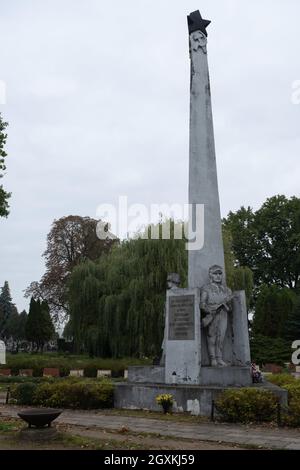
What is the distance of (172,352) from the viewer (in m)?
13.7

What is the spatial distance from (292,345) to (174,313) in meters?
29.6

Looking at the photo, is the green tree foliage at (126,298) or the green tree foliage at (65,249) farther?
the green tree foliage at (65,249)

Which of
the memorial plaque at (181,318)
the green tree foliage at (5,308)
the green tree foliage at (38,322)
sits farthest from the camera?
the green tree foliage at (5,308)

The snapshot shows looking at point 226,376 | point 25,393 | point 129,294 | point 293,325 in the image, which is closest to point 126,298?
point 129,294

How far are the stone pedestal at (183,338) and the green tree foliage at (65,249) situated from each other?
41.3 m

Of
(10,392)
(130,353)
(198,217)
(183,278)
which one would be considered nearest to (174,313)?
(198,217)

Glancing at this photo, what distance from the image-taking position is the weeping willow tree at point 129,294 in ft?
104

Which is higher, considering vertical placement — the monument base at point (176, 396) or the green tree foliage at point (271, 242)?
the green tree foliage at point (271, 242)

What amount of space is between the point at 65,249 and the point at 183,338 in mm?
43635

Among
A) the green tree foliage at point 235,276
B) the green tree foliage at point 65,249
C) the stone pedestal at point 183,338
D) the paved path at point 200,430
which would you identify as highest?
the green tree foliage at point 65,249

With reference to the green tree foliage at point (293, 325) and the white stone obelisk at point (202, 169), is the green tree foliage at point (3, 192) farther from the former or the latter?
the green tree foliage at point (293, 325)

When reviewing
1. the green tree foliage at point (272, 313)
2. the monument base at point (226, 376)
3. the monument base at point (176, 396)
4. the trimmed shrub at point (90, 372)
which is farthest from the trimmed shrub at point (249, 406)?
the green tree foliage at point (272, 313)
